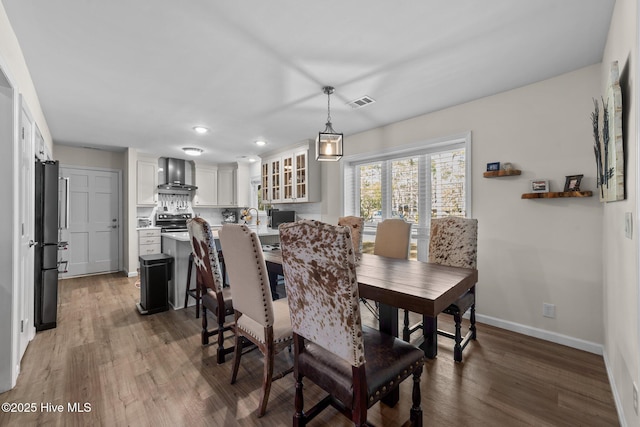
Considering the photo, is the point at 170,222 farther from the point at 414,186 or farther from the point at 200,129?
the point at 414,186

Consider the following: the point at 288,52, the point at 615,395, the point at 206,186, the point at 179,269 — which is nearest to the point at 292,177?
the point at 179,269

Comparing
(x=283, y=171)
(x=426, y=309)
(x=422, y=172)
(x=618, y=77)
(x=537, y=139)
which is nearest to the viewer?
(x=426, y=309)

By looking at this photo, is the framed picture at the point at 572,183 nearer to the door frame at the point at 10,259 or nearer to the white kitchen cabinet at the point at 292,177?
the white kitchen cabinet at the point at 292,177

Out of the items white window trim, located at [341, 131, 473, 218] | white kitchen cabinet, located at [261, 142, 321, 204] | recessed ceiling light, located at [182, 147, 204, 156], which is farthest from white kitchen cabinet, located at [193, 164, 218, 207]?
white window trim, located at [341, 131, 473, 218]

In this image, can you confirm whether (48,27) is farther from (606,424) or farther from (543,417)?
(606,424)

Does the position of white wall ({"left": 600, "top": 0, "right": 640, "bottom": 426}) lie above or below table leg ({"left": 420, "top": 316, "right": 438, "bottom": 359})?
above

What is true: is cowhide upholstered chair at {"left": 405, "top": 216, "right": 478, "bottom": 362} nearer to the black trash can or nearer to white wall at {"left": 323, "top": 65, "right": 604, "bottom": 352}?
white wall at {"left": 323, "top": 65, "right": 604, "bottom": 352}

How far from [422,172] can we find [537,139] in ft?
4.17

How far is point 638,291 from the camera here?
1178 mm

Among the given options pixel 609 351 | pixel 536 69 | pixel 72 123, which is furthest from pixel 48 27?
pixel 609 351

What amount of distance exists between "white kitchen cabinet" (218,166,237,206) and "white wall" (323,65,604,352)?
5.05m

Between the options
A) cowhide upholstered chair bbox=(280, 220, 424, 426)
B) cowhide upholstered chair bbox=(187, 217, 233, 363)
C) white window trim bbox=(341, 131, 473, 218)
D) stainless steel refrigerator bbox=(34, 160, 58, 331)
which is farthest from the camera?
white window trim bbox=(341, 131, 473, 218)

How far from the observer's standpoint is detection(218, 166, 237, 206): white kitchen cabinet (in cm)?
673

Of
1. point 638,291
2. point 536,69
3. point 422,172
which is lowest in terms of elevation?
point 638,291
